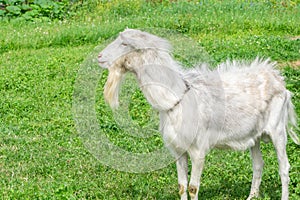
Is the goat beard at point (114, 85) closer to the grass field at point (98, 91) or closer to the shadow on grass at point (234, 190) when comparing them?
the grass field at point (98, 91)

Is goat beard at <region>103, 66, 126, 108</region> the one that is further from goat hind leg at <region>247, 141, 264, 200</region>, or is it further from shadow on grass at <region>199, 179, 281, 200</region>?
goat hind leg at <region>247, 141, 264, 200</region>

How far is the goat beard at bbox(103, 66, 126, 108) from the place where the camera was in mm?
6357

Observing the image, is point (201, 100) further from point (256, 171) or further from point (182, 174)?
point (256, 171)

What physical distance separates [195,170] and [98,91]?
473 cm

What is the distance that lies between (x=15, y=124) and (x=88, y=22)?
670cm

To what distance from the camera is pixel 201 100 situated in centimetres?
659

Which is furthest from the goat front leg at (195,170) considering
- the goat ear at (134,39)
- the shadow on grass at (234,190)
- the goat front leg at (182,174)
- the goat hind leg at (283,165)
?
the goat ear at (134,39)

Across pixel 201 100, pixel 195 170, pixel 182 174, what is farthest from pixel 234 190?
pixel 201 100

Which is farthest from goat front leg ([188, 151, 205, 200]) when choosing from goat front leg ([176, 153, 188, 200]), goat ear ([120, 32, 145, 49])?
goat ear ([120, 32, 145, 49])

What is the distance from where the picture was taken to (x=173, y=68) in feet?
21.2

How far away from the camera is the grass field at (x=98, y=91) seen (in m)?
7.57

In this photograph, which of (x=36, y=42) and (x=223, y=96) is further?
(x=36, y=42)

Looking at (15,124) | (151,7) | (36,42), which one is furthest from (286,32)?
(15,124)

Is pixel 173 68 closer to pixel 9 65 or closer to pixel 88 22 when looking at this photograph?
pixel 9 65
